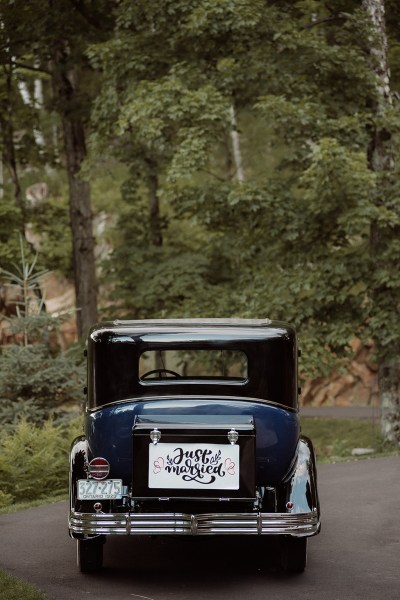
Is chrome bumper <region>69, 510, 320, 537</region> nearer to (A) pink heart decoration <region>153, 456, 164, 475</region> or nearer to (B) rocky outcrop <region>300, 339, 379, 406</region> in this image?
(A) pink heart decoration <region>153, 456, 164, 475</region>

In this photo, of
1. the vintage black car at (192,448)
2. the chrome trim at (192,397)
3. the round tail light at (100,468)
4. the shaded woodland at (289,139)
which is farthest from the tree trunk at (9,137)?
the round tail light at (100,468)

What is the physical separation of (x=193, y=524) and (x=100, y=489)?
2.41ft

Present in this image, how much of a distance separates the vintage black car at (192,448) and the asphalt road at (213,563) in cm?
30

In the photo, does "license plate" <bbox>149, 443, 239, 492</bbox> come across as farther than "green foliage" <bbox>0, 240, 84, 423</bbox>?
No

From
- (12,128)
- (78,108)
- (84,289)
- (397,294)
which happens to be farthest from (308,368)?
(12,128)

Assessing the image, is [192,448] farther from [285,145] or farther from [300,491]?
[285,145]

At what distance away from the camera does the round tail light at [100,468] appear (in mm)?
7461

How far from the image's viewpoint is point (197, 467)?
7.24 metres

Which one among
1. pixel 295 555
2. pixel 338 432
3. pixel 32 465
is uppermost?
pixel 295 555

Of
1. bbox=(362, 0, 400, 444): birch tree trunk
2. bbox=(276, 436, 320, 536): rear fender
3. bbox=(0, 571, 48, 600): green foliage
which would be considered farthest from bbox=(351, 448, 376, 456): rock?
bbox=(0, 571, 48, 600): green foliage

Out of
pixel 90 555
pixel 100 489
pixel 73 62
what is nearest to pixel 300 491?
pixel 100 489

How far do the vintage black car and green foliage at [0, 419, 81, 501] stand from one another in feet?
14.5

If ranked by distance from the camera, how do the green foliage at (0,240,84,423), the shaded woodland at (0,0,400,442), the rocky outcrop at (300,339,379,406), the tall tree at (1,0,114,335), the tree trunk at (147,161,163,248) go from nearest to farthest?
the green foliage at (0,240,84,423), the shaded woodland at (0,0,400,442), the tall tree at (1,0,114,335), the tree trunk at (147,161,163,248), the rocky outcrop at (300,339,379,406)

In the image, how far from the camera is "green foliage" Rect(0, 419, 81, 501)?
12211 millimetres
